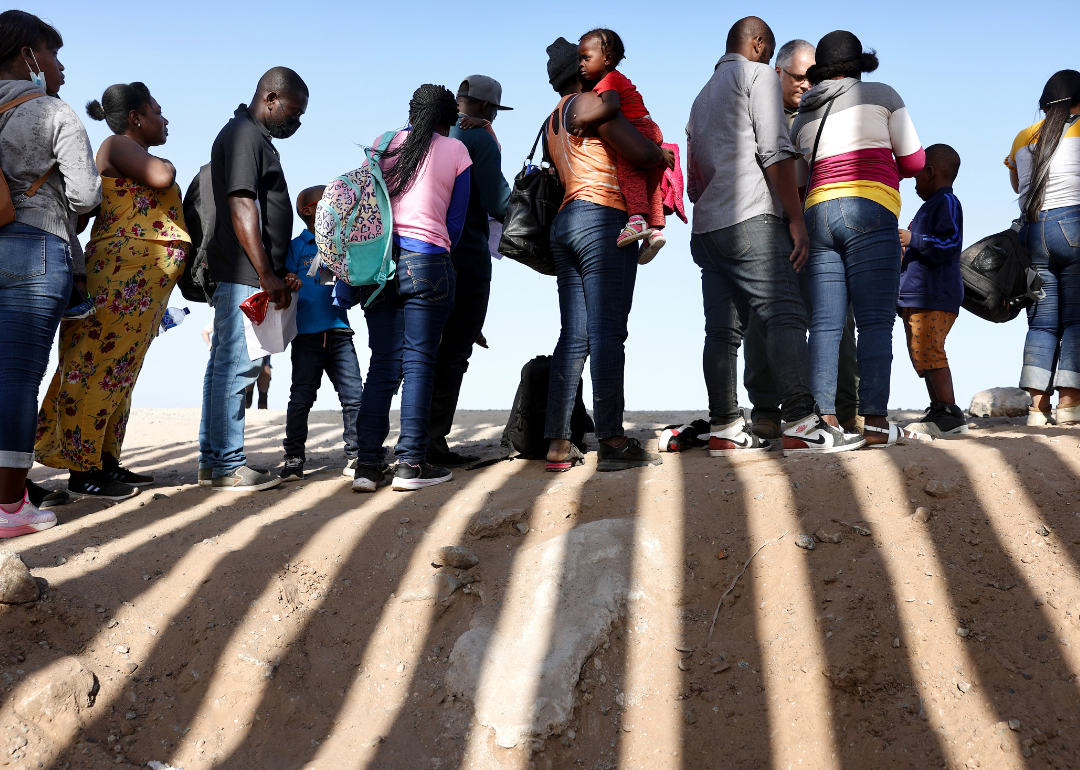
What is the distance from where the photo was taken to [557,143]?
12.7 feet

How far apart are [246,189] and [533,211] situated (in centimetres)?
144

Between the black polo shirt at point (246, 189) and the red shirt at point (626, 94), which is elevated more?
the red shirt at point (626, 94)

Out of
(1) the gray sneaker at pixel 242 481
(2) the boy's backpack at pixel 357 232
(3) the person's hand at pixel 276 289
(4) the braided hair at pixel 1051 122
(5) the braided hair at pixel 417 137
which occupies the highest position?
(4) the braided hair at pixel 1051 122

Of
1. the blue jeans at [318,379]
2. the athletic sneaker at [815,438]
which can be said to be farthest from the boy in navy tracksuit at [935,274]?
the blue jeans at [318,379]

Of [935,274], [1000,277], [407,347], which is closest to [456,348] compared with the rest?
[407,347]

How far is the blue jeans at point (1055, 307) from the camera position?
461 centimetres

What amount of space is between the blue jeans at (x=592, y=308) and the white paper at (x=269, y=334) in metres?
1.49

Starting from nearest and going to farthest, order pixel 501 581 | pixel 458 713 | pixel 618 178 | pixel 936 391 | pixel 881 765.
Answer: pixel 881 765, pixel 458 713, pixel 501 581, pixel 618 178, pixel 936 391

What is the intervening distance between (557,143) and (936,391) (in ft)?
8.66

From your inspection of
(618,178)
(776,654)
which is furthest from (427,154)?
(776,654)

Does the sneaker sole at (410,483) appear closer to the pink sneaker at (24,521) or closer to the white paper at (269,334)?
the white paper at (269,334)

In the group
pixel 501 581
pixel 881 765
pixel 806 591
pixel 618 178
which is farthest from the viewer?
pixel 618 178

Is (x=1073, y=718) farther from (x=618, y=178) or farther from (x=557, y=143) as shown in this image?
(x=557, y=143)

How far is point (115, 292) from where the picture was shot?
3924 millimetres
